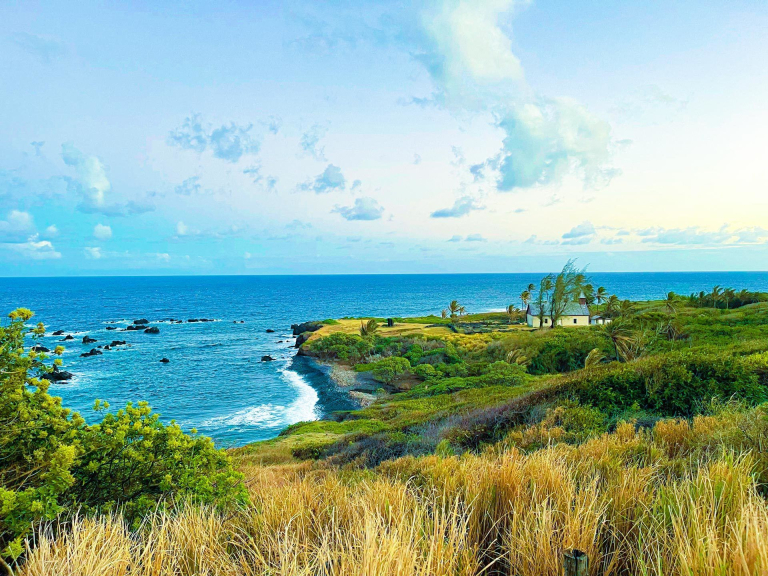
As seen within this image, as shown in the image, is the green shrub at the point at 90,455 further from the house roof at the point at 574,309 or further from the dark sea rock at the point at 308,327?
the dark sea rock at the point at 308,327

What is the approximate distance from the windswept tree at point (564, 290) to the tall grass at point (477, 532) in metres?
51.4

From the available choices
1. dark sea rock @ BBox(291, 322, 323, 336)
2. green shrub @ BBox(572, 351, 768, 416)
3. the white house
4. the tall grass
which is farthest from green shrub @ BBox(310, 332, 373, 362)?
the tall grass

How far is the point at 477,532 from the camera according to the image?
129 inches

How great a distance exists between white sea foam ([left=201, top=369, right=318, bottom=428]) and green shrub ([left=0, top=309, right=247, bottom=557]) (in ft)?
82.4

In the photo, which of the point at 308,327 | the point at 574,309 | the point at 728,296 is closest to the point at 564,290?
the point at 574,309

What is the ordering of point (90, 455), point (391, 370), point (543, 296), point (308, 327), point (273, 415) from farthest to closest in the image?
1. point (308, 327)
2. point (543, 296)
3. point (391, 370)
4. point (273, 415)
5. point (90, 455)

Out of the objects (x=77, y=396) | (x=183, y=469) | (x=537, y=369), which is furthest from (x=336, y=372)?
(x=183, y=469)

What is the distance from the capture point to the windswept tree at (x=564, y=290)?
5309 centimetres

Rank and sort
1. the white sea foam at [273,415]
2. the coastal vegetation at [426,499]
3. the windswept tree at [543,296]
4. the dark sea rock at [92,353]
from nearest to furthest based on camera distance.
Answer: the coastal vegetation at [426,499] < the white sea foam at [273,415] < the dark sea rock at [92,353] < the windswept tree at [543,296]

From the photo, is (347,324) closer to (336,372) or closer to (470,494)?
(336,372)

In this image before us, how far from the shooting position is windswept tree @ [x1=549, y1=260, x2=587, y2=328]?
174 feet

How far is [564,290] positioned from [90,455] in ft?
180

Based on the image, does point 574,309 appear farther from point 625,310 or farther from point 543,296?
point 625,310

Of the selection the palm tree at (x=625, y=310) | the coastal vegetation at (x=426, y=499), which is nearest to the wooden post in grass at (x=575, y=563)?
the coastal vegetation at (x=426, y=499)
